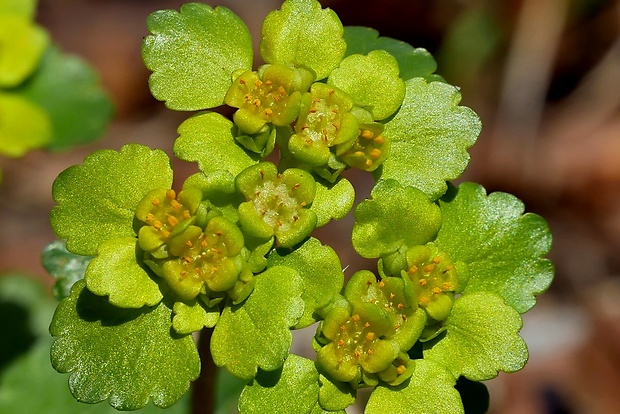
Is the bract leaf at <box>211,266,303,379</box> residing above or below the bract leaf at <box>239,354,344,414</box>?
above

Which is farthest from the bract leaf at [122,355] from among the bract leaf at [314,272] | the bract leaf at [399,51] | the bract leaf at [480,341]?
the bract leaf at [399,51]

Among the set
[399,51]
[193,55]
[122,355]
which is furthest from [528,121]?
[122,355]

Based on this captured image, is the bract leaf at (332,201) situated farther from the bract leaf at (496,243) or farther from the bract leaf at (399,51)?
the bract leaf at (399,51)

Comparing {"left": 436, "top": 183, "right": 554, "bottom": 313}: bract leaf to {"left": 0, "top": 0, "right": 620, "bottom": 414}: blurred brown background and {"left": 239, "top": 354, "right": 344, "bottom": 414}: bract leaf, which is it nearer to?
{"left": 239, "top": 354, "right": 344, "bottom": 414}: bract leaf

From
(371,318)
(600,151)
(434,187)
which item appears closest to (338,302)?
(371,318)

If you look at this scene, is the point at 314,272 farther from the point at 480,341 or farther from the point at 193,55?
the point at 193,55

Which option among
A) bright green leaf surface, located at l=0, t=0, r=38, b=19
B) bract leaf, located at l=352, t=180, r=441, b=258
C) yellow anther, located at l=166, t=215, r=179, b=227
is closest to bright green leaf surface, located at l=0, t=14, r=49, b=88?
bright green leaf surface, located at l=0, t=0, r=38, b=19
